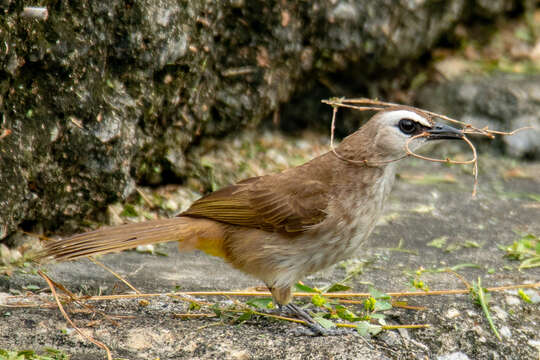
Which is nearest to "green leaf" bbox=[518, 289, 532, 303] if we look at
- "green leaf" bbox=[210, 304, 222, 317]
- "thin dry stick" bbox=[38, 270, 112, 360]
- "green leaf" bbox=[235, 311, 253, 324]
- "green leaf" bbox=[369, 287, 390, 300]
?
"green leaf" bbox=[369, 287, 390, 300]

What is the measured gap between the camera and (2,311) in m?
3.56

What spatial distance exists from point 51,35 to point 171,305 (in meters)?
1.56

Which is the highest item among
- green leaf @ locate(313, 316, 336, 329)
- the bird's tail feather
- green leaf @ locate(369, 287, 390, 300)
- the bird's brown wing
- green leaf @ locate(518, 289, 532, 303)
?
the bird's brown wing

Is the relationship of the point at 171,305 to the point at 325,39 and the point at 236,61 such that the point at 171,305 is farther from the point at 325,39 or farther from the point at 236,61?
the point at 325,39

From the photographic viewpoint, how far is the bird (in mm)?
3828

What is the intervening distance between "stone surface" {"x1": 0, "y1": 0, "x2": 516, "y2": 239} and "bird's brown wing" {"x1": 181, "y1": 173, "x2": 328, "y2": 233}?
811 millimetres

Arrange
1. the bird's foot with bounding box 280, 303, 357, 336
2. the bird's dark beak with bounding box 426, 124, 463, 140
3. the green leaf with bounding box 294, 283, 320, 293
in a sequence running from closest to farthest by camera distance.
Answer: the bird's foot with bounding box 280, 303, 357, 336 < the bird's dark beak with bounding box 426, 124, 463, 140 < the green leaf with bounding box 294, 283, 320, 293

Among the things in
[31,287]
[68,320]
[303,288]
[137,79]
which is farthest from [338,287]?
[137,79]

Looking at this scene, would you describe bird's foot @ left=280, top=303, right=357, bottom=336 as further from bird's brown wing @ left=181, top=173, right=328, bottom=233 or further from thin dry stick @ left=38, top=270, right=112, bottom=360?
thin dry stick @ left=38, top=270, right=112, bottom=360

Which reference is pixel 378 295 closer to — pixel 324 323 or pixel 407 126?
pixel 324 323

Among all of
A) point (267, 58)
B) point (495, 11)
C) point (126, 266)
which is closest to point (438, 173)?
point (267, 58)

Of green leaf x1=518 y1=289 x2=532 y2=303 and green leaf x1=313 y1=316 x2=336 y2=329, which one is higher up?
green leaf x1=313 y1=316 x2=336 y2=329

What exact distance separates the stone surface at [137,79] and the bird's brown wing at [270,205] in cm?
81

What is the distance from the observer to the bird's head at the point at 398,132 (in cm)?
391
